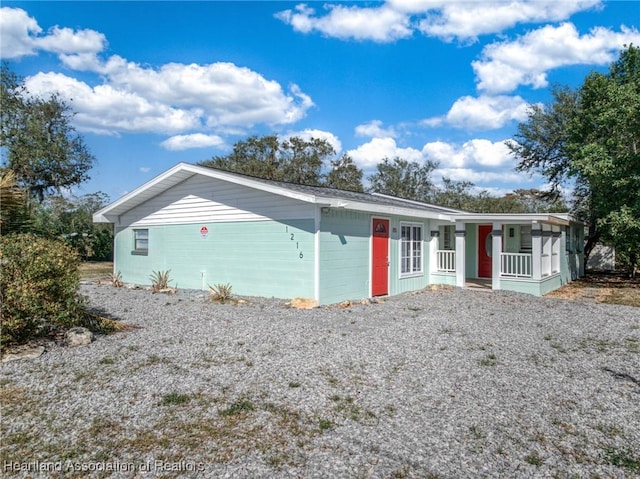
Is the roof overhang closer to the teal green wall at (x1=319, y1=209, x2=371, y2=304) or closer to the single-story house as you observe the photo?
the single-story house

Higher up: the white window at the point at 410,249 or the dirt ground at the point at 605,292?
the white window at the point at 410,249

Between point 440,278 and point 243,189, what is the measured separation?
23.1 feet

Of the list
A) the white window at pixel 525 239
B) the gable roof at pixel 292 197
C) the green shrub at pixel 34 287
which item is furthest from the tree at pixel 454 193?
the green shrub at pixel 34 287

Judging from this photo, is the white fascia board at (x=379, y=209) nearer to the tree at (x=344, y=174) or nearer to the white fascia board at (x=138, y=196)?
the white fascia board at (x=138, y=196)

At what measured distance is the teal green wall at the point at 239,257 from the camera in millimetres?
9578

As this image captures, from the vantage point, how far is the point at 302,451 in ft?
9.76

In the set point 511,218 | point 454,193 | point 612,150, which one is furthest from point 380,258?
point 454,193

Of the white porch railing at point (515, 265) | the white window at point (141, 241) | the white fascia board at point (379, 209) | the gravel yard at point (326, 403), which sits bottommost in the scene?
the gravel yard at point (326, 403)

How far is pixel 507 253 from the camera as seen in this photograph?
12328 millimetres

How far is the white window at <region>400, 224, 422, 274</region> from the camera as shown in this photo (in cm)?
1205

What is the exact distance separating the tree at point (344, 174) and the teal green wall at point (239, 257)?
77.7 ft

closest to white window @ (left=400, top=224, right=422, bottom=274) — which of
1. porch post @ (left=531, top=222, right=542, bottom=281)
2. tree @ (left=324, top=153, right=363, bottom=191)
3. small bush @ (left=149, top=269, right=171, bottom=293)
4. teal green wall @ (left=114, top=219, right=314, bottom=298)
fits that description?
porch post @ (left=531, top=222, right=542, bottom=281)

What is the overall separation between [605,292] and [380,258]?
790 cm

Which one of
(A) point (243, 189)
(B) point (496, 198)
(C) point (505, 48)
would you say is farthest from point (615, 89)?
(B) point (496, 198)
